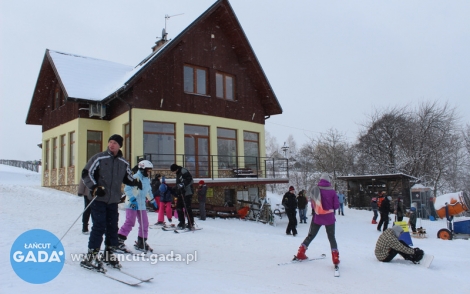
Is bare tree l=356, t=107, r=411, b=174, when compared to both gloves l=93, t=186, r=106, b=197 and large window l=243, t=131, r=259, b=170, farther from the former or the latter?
gloves l=93, t=186, r=106, b=197

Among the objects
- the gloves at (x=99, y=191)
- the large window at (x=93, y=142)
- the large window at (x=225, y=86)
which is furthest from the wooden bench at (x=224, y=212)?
the gloves at (x=99, y=191)

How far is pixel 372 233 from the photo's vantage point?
51.7 feet

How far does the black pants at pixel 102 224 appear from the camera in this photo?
207 inches

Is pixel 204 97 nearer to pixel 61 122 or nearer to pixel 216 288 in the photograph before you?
pixel 61 122

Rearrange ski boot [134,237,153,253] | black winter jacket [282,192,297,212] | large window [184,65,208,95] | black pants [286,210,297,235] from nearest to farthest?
ski boot [134,237,153,253] → black pants [286,210,297,235] → black winter jacket [282,192,297,212] → large window [184,65,208,95]

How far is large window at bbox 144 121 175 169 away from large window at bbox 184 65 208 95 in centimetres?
222

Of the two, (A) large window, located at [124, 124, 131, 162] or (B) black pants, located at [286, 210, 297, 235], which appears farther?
(A) large window, located at [124, 124, 131, 162]

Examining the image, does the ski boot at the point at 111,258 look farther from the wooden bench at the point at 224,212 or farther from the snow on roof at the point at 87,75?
the snow on roof at the point at 87,75

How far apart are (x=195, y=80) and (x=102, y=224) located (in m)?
13.7

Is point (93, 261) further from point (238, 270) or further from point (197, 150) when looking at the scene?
point (197, 150)

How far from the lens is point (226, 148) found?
19.2 meters

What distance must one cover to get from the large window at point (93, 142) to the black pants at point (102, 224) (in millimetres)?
13094

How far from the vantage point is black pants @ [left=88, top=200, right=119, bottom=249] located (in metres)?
5.26

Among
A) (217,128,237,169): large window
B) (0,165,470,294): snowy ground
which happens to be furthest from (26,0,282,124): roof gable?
(0,165,470,294): snowy ground
